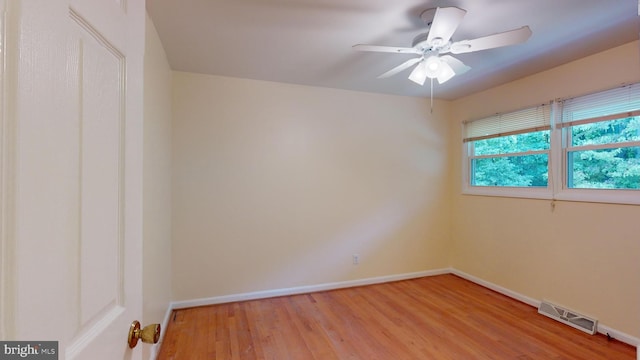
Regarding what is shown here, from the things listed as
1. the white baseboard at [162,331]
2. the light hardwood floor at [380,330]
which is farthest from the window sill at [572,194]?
the white baseboard at [162,331]

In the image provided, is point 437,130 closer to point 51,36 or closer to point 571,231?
point 571,231

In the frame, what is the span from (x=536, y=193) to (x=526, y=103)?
3.21 ft

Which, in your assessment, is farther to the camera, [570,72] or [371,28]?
[570,72]

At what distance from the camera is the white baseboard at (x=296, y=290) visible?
9.34ft

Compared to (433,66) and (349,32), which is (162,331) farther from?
(433,66)

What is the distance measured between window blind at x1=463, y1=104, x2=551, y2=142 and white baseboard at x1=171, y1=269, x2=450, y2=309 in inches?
76.8

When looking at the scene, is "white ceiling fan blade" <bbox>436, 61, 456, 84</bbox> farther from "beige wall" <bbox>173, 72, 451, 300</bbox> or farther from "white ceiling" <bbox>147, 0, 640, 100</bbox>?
"beige wall" <bbox>173, 72, 451, 300</bbox>

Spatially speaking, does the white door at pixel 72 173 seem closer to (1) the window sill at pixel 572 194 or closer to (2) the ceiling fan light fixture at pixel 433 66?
(2) the ceiling fan light fixture at pixel 433 66

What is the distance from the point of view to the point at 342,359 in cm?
203

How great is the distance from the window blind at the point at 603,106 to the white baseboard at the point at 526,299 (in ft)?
5.75

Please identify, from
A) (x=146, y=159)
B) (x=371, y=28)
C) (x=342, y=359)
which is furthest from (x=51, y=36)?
(x=342, y=359)

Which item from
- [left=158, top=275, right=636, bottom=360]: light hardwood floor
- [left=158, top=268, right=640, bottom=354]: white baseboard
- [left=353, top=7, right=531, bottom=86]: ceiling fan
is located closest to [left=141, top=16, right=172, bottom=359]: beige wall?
[left=158, top=268, right=640, bottom=354]: white baseboard

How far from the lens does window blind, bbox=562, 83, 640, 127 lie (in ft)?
7.25

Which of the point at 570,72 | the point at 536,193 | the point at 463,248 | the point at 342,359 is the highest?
the point at 570,72
